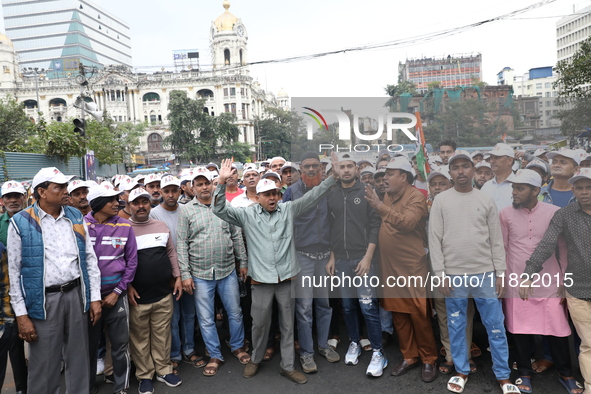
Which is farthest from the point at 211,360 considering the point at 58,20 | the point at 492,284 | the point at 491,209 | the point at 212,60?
the point at 58,20

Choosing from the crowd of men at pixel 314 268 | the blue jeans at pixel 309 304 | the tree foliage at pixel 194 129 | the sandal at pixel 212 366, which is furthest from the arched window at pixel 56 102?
the blue jeans at pixel 309 304

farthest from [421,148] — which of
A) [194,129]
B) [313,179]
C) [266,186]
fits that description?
[194,129]

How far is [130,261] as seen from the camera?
3914 mm

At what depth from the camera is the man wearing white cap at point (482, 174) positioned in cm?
418

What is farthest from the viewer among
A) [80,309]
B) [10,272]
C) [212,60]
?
[212,60]

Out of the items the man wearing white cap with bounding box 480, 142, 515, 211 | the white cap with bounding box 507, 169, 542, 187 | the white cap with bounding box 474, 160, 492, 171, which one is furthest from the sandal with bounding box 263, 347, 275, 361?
the white cap with bounding box 507, 169, 542, 187

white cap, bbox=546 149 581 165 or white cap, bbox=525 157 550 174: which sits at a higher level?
white cap, bbox=546 149 581 165

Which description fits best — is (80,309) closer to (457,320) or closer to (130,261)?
(130,261)

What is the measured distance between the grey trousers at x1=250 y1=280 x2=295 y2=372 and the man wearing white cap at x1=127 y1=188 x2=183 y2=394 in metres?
0.82

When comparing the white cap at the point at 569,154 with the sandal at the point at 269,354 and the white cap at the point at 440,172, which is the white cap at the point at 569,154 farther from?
the sandal at the point at 269,354

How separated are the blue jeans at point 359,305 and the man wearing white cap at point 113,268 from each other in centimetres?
206

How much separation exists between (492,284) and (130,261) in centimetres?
331

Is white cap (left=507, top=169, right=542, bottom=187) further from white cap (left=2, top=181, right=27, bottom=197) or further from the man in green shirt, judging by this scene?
white cap (left=2, top=181, right=27, bottom=197)

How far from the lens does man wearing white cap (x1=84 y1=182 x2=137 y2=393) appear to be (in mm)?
3795
